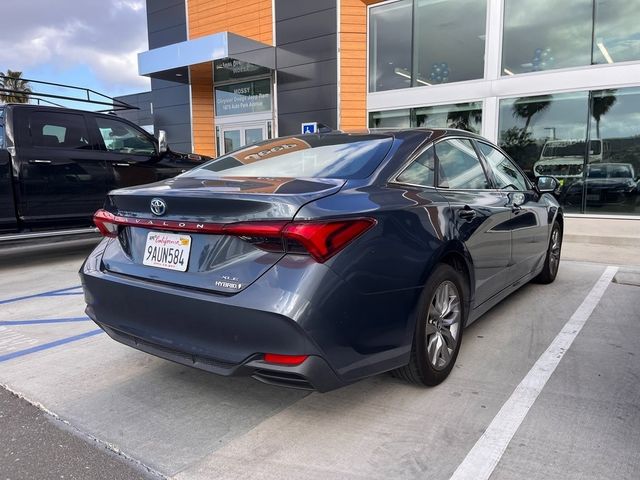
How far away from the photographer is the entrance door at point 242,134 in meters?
15.6

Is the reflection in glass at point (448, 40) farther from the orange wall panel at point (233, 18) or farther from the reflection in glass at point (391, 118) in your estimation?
the orange wall panel at point (233, 18)

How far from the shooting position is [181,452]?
240 centimetres

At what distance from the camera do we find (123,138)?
7.51 meters

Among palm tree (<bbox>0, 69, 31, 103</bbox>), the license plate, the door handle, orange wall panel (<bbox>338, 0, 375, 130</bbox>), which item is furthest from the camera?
orange wall panel (<bbox>338, 0, 375, 130</bbox>)

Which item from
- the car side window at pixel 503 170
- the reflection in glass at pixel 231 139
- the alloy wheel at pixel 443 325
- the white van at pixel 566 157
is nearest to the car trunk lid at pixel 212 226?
the alloy wheel at pixel 443 325

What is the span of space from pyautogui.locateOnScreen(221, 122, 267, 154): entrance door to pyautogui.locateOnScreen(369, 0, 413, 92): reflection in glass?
409 cm

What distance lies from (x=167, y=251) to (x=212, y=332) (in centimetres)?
52

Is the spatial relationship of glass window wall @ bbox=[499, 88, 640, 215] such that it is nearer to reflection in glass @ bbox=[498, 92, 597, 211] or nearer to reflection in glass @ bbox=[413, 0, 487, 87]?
reflection in glass @ bbox=[498, 92, 597, 211]

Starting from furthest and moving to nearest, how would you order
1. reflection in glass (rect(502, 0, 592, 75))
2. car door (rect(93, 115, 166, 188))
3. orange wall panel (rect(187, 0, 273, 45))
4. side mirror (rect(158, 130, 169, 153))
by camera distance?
orange wall panel (rect(187, 0, 273, 45)), reflection in glass (rect(502, 0, 592, 75)), side mirror (rect(158, 130, 169, 153)), car door (rect(93, 115, 166, 188))

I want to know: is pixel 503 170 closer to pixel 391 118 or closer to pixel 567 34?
pixel 567 34

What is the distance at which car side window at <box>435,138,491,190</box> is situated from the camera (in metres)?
3.34

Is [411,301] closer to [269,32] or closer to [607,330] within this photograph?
[607,330]

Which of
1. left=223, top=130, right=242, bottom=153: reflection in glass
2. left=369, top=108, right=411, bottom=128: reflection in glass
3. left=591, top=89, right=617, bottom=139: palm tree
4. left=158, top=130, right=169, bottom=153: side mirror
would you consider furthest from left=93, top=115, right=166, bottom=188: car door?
left=223, top=130, right=242, bottom=153: reflection in glass

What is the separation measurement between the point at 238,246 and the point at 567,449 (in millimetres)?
1850
